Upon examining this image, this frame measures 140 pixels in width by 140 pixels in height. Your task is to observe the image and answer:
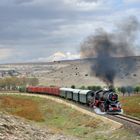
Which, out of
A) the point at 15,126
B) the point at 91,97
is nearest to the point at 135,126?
the point at 15,126

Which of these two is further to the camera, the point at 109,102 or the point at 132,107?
the point at 132,107

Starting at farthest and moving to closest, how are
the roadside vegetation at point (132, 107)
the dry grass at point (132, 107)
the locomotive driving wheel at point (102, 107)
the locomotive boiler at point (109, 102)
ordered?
the dry grass at point (132, 107) → the roadside vegetation at point (132, 107) → the locomotive driving wheel at point (102, 107) → the locomotive boiler at point (109, 102)

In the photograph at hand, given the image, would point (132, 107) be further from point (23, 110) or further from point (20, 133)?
point (20, 133)

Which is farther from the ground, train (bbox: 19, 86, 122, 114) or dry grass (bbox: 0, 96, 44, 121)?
train (bbox: 19, 86, 122, 114)

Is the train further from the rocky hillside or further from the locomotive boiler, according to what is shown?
the rocky hillside

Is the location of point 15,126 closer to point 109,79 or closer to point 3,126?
point 3,126

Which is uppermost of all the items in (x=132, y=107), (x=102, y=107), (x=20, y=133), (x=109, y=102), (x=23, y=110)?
(x=109, y=102)

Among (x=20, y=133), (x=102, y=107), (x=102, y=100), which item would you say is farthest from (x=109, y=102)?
(x=20, y=133)

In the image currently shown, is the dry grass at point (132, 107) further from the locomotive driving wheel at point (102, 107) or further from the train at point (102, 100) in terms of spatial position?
the locomotive driving wheel at point (102, 107)

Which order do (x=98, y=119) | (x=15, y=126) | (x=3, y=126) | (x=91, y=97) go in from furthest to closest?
1. (x=91, y=97)
2. (x=98, y=119)
3. (x=15, y=126)
4. (x=3, y=126)

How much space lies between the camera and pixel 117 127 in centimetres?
4047

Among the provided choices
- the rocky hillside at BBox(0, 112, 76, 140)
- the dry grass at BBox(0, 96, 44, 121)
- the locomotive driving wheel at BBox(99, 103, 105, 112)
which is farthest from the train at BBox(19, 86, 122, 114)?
the rocky hillside at BBox(0, 112, 76, 140)

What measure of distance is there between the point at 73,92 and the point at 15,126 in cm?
5317

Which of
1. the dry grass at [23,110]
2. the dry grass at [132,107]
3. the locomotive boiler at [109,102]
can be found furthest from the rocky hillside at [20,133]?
the dry grass at [132,107]
